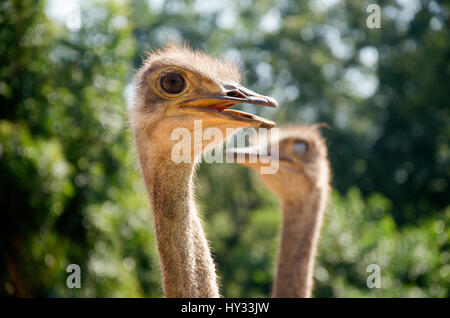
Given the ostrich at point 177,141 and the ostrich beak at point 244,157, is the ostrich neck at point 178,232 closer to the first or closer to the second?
the ostrich at point 177,141

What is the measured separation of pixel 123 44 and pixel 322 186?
416 cm

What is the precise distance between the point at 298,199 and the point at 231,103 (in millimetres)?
1906

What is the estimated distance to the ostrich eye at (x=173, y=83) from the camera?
227 centimetres

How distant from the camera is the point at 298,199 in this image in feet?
13.0

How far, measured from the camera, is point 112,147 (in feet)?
23.4

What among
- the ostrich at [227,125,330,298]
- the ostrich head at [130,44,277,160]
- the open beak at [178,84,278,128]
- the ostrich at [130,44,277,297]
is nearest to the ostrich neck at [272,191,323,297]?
the ostrich at [227,125,330,298]

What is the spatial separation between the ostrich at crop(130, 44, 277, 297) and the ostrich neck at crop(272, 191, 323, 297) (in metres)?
1.43

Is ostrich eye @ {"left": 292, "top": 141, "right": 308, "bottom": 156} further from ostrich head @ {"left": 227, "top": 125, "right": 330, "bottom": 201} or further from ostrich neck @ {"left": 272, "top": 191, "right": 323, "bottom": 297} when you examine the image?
ostrich neck @ {"left": 272, "top": 191, "right": 323, "bottom": 297}

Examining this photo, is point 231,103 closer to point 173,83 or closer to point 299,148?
point 173,83

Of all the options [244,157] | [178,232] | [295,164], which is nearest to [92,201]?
[295,164]

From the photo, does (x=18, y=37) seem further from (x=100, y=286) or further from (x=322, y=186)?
(x=322, y=186)

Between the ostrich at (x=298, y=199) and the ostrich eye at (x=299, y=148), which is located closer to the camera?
the ostrich at (x=298, y=199)

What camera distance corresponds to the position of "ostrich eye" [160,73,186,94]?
2270 mm

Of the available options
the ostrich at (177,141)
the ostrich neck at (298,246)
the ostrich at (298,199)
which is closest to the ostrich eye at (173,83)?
the ostrich at (177,141)
